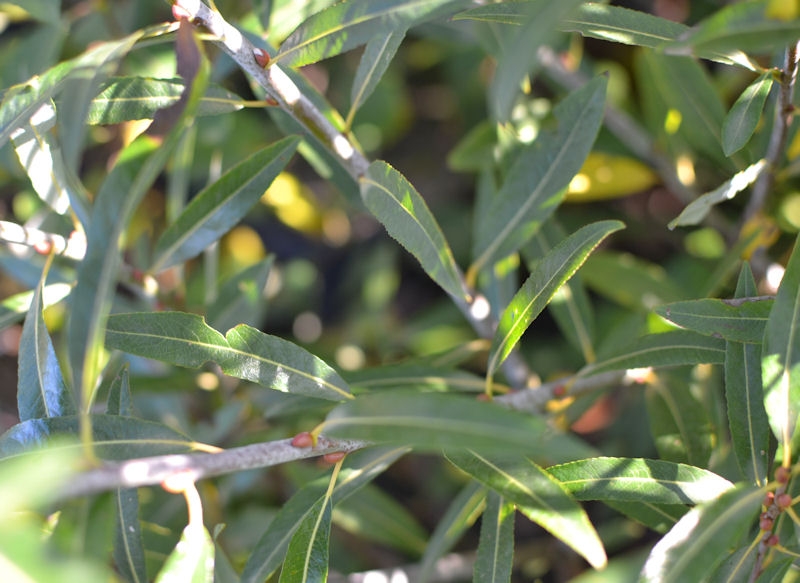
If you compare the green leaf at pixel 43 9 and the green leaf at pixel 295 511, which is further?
the green leaf at pixel 43 9

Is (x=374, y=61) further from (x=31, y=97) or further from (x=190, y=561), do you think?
(x=190, y=561)

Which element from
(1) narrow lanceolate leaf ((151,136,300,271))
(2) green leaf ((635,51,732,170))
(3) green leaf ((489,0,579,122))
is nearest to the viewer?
(3) green leaf ((489,0,579,122))

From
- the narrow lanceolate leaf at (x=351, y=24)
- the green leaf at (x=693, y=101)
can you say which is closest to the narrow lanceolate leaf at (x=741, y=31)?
the narrow lanceolate leaf at (x=351, y=24)

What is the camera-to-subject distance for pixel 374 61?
0.82 metres

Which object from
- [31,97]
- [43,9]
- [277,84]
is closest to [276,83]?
[277,84]

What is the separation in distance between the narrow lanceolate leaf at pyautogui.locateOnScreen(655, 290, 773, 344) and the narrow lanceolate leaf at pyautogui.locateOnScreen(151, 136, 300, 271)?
0.50 m

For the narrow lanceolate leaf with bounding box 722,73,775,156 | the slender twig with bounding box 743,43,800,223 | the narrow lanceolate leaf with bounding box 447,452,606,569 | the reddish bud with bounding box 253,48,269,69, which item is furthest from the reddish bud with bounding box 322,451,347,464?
the slender twig with bounding box 743,43,800,223

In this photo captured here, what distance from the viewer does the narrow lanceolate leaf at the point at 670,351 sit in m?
0.81

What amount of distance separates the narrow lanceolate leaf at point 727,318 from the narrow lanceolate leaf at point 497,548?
0.29m

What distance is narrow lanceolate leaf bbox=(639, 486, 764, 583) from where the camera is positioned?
610 millimetres

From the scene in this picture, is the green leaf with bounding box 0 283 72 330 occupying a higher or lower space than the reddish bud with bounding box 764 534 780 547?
higher

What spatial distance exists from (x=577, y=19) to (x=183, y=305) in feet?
2.70

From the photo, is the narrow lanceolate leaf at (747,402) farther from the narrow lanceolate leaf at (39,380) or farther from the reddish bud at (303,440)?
the narrow lanceolate leaf at (39,380)

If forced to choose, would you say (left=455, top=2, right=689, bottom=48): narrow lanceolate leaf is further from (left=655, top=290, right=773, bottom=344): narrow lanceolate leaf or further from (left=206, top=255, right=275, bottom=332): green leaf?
(left=206, top=255, right=275, bottom=332): green leaf
